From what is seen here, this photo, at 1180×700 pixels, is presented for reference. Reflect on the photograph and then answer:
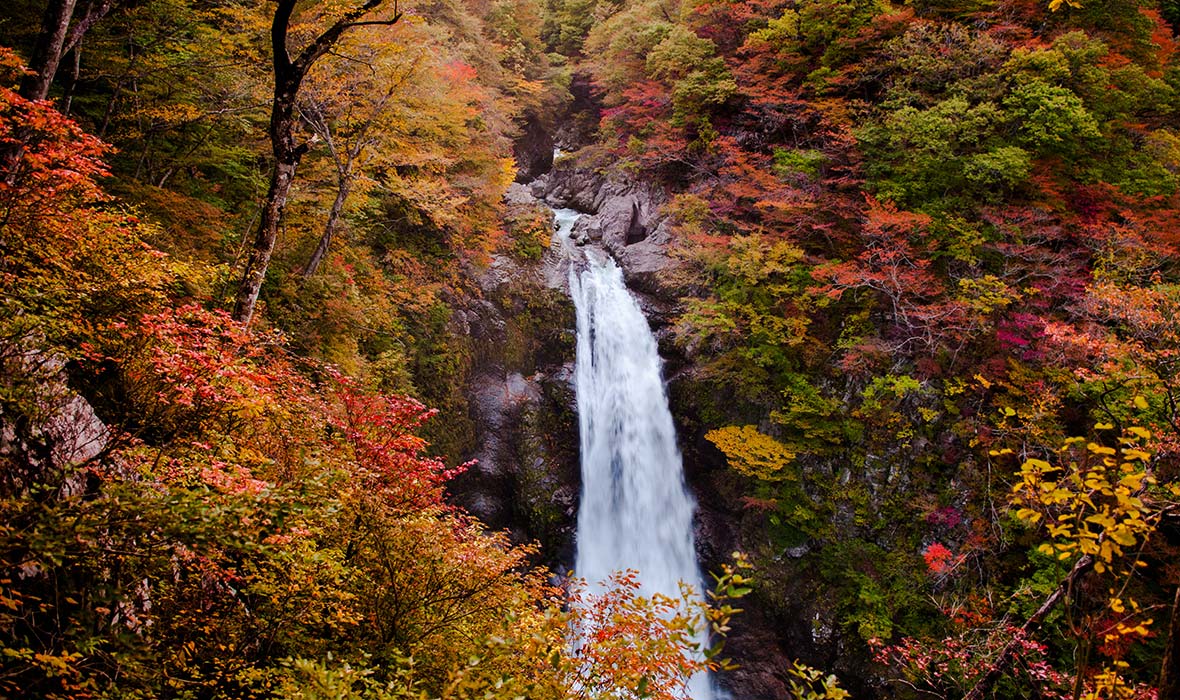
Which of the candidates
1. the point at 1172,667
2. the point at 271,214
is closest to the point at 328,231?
the point at 271,214

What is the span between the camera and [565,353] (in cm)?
1559

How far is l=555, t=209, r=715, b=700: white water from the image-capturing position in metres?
14.0

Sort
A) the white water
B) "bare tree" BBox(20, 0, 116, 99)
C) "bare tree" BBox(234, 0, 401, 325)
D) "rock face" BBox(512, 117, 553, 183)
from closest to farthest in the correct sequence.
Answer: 1. "bare tree" BBox(20, 0, 116, 99)
2. "bare tree" BBox(234, 0, 401, 325)
3. the white water
4. "rock face" BBox(512, 117, 553, 183)

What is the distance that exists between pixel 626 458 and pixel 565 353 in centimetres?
379

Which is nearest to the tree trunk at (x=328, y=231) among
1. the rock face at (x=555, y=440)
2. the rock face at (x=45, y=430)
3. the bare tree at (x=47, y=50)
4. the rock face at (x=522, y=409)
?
the bare tree at (x=47, y=50)

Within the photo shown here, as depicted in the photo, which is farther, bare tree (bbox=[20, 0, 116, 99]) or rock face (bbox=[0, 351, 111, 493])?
bare tree (bbox=[20, 0, 116, 99])

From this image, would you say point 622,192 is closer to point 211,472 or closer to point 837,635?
point 837,635

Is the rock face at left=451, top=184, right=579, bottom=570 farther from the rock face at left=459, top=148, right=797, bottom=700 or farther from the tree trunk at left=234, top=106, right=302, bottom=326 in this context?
the tree trunk at left=234, top=106, right=302, bottom=326

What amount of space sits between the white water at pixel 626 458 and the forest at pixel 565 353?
0.49 meters

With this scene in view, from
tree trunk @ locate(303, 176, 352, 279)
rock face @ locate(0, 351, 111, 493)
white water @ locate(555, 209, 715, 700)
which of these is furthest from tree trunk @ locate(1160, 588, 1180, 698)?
white water @ locate(555, 209, 715, 700)

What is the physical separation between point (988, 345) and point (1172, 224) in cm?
396

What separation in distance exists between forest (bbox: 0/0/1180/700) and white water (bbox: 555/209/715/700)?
49 cm

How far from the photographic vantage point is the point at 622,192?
19.6 m

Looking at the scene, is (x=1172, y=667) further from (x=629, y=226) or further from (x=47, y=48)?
(x=629, y=226)
